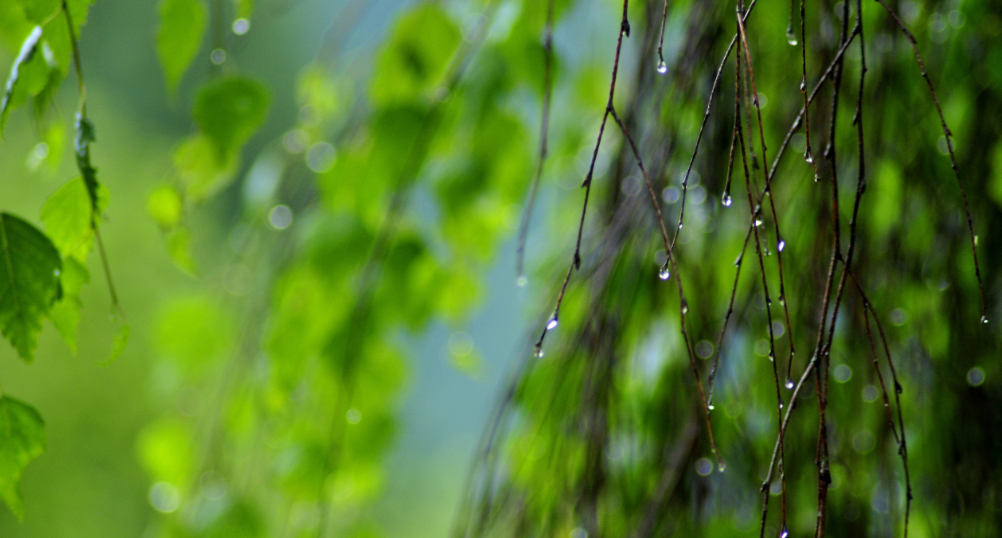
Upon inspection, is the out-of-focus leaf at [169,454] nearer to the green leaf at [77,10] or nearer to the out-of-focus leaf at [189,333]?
the out-of-focus leaf at [189,333]

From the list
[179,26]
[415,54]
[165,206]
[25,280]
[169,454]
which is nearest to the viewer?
[25,280]

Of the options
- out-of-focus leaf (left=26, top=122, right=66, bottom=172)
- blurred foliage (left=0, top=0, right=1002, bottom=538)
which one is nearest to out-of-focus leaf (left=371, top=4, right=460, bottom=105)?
blurred foliage (left=0, top=0, right=1002, bottom=538)

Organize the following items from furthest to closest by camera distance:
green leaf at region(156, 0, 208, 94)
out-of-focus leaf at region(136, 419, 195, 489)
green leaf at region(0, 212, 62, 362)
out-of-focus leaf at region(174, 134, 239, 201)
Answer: out-of-focus leaf at region(136, 419, 195, 489)
out-of-focus leaf at region(174, 134, 239, 201)
green leaf at region(156, 0, 208, 94)
green leaf at region(0, 212, 62, 362)

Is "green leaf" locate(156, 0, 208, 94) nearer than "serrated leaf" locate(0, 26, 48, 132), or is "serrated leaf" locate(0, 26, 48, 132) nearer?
"serrated leaf" locate(0, 26, 48, 132)

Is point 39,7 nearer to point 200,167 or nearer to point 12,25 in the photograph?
point 12,25

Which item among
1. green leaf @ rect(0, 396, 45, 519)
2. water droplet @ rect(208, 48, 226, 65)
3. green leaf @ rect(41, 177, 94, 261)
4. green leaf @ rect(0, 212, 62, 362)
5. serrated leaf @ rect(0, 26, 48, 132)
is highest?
water droplet @ rect(208, 48, 226, 65)

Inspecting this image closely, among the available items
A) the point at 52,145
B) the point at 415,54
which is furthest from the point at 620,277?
the point at 52,145

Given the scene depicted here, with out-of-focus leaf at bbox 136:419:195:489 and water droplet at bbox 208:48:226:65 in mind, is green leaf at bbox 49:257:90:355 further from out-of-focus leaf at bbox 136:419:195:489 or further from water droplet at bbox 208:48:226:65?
out-of-focus leaf at bbox 136:419:195:489
